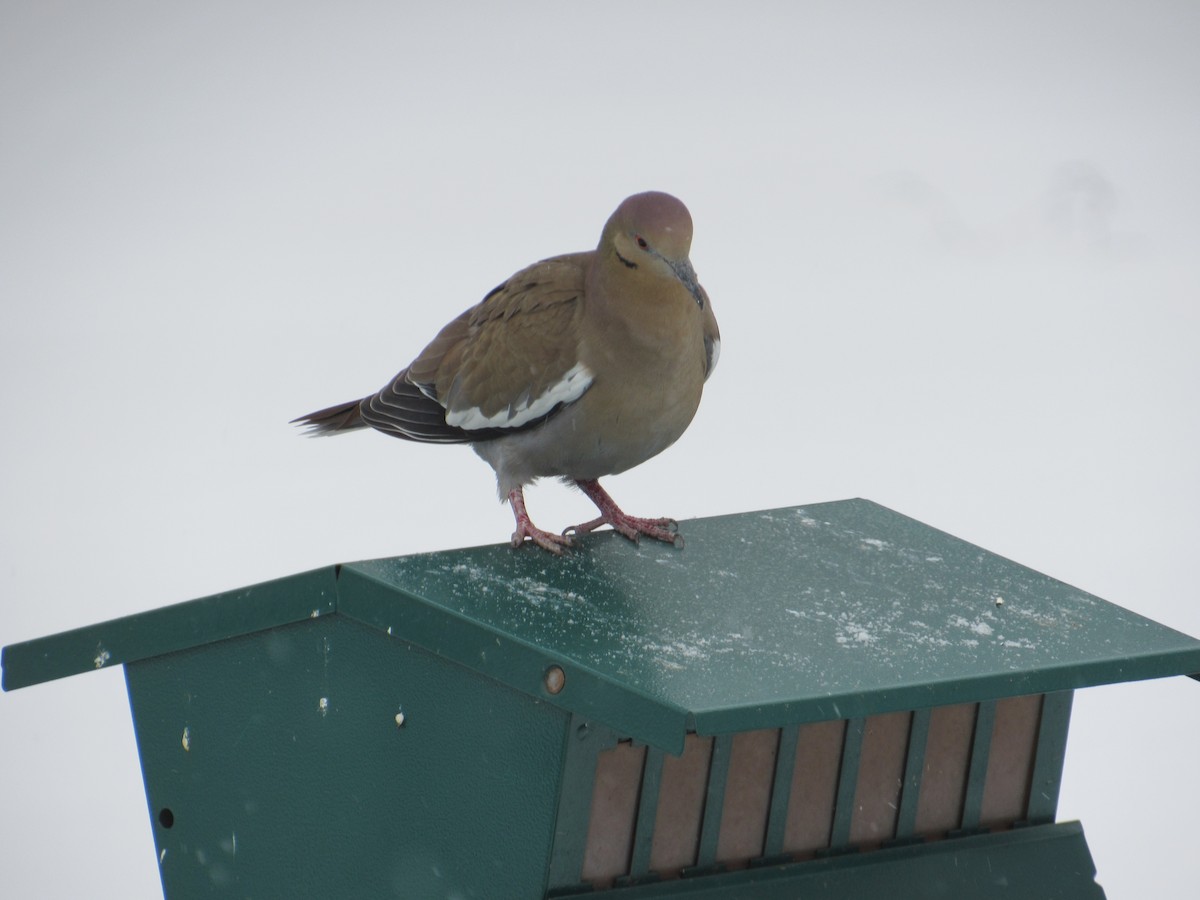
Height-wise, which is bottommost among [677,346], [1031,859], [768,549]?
[1031,859]

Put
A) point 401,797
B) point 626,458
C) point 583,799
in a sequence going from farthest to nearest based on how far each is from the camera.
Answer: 1. point 626,458
2. point 401,797
3. point 583,799

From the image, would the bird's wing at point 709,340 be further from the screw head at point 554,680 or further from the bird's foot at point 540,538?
the screw head at point 554,680

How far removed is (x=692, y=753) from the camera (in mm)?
3092

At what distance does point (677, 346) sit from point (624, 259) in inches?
7.8

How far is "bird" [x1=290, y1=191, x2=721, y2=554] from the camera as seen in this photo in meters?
3.44

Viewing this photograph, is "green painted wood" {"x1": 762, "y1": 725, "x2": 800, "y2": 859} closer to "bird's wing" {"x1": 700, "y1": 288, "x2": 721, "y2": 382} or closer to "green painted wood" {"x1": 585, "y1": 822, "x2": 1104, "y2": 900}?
"green painted wood" {"x1": 585, "y1": 822, "x2": 1104, "y2": 900}

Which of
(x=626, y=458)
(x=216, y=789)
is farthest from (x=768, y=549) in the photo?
(x=216, y=789)

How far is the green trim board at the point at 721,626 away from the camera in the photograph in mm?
2748

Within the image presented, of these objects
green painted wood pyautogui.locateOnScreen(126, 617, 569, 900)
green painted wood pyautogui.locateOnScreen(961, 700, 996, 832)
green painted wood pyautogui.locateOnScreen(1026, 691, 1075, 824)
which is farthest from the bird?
green painted wood pyautogui.locateOnScreen(1026, 691, 1075, 824)

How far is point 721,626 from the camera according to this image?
3.09 meters

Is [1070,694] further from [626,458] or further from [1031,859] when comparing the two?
[626,458]

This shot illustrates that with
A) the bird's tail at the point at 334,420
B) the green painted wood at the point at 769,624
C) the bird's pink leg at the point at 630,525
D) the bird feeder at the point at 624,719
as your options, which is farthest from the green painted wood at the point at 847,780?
the bird's tail at the point at 334,420

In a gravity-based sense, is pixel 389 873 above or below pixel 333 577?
below

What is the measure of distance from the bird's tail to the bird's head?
983 mm
